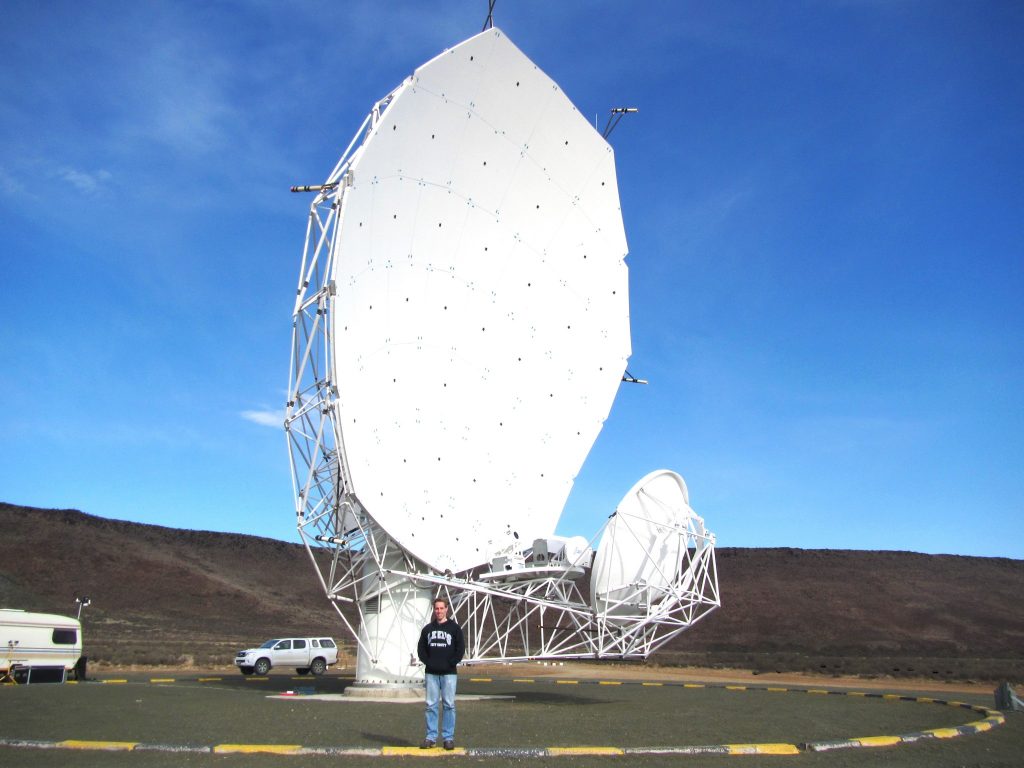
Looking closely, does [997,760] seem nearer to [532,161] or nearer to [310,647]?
[532,161]

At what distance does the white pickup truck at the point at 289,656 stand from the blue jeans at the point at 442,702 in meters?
25.5

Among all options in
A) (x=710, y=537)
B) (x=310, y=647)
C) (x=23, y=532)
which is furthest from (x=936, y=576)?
(x=23, y=532)

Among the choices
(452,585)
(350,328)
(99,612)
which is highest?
(350,328)

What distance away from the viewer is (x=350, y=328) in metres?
17.4

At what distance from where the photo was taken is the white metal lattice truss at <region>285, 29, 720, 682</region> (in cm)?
1759

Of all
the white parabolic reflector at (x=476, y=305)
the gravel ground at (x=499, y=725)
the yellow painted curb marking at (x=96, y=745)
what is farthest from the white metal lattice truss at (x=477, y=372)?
the yellow painted curb marking at (x=96, y=745)

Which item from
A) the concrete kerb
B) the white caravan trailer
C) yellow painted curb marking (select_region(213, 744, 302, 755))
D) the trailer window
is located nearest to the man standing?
the concrete kerb

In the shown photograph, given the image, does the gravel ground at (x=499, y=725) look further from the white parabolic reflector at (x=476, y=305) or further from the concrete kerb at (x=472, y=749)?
the white parabolic reflector at (x=476, y=305)

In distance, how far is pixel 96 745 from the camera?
9.87 m

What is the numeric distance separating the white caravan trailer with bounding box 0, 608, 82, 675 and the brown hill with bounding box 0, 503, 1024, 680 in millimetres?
23695

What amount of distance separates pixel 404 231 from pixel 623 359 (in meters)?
7.07

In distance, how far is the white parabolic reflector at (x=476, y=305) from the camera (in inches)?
697

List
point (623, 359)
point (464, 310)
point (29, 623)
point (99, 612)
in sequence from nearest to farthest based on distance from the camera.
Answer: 1. point (464, 310)
2. point (623, 359)
3. point (29, 623)
4. point (99, 612)

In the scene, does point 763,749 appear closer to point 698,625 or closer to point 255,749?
point 255,749
